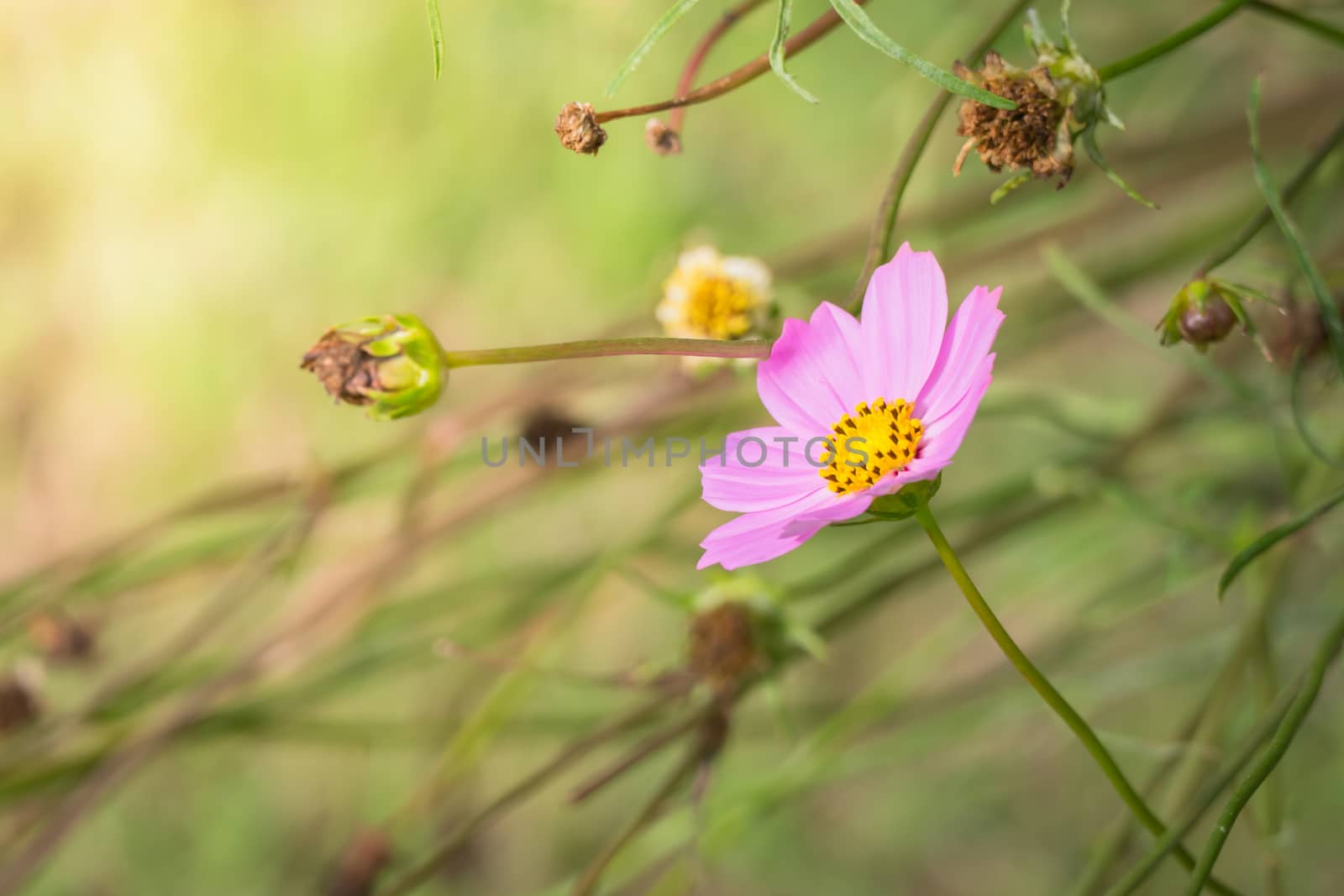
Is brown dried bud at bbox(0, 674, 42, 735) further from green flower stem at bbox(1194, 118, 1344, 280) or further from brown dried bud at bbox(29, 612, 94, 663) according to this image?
green flower stem at bbox(1194, 118, 1344, 280)

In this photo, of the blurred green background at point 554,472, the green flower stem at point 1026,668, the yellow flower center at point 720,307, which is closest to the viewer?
the green flower stem at point 1026,668

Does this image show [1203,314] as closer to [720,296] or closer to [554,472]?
[720,296]

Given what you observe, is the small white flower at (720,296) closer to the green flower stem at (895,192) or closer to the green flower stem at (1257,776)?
the green flower stem at (895,192)

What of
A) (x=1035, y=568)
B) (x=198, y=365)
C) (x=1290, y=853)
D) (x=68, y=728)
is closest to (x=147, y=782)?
(x=198, y=365)

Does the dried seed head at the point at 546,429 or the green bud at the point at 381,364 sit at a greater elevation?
the dried seed head at the point at 546,429

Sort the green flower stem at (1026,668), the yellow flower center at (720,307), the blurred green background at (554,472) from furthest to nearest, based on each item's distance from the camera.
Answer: the blurred green background at (554,472), the yellow flower center at (720,307), the green flower stem at (1026,668)

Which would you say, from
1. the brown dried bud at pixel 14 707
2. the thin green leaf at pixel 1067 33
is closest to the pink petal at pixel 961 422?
the thin green leaf at pixel 1067 33

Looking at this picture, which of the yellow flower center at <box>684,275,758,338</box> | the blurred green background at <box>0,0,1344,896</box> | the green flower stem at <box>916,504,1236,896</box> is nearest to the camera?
the green flower stem at <box>916,504,1236,896</box>

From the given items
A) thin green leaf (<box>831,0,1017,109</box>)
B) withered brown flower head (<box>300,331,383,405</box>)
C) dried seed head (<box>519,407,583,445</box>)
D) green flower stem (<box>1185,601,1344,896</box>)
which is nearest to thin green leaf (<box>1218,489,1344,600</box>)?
green flower stem (<box>1185,601,1344,896</box>)
